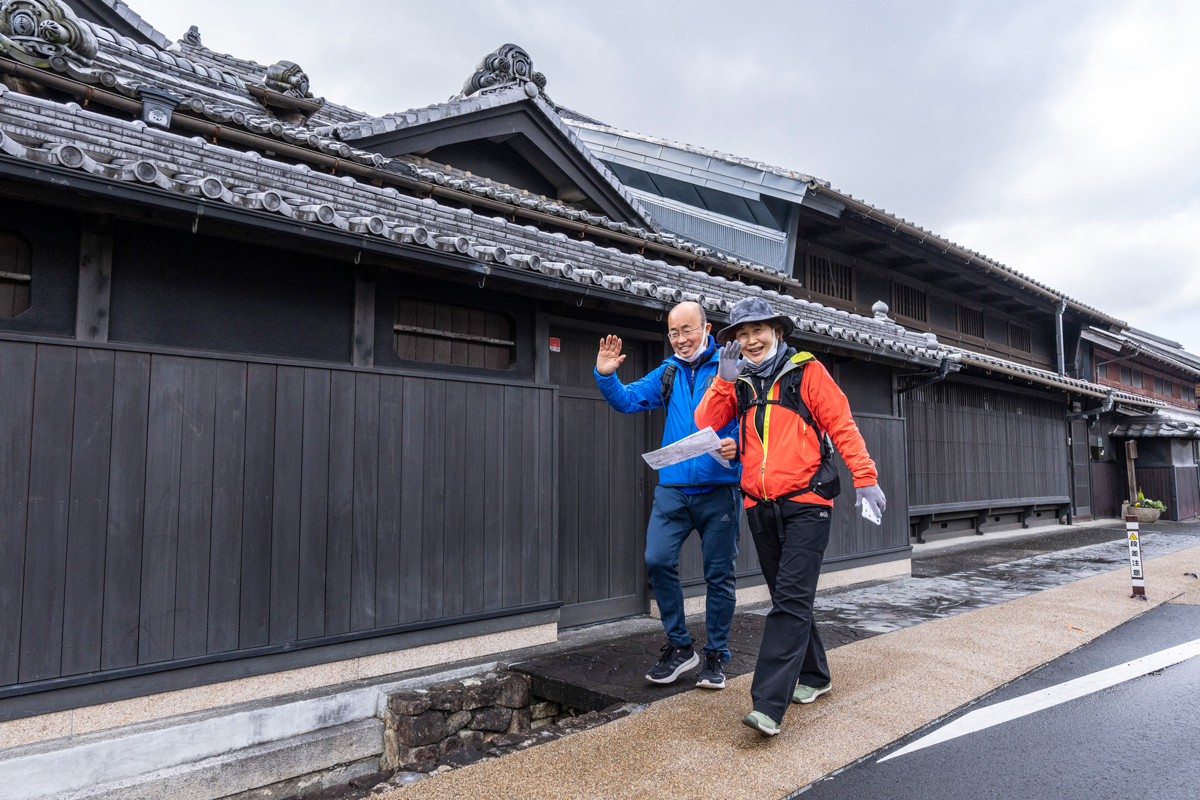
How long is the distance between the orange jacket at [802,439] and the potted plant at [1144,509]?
61.5ft

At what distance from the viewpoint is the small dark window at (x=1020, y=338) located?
Answer: 17.6 meters

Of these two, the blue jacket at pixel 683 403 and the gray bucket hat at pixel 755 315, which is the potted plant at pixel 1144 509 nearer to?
the blue jacket at pixel 683 403

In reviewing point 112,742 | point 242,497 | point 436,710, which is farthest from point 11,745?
point 436,710

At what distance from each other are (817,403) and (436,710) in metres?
2.93

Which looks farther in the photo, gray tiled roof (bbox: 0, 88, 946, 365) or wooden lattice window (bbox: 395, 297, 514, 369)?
wooden lattice window (bbox: 395, 297, 514, 369)

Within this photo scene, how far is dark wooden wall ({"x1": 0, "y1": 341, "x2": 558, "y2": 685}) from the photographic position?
3482mm

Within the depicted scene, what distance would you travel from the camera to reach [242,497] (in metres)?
4.09

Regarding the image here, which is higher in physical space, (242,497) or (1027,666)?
(242,497)

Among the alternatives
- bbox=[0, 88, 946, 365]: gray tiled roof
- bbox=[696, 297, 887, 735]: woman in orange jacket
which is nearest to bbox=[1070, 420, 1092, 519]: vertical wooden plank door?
bbox=[0, 88, 946, 365]: gray tiled roof

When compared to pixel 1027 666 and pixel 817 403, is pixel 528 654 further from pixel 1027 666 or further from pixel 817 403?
pixel 1027 666

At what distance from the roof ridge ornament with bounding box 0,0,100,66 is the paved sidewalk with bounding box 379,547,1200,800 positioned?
522cm

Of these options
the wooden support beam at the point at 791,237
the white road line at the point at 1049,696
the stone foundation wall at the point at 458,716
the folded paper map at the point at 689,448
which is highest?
the wooden support beam at the point at 791,237

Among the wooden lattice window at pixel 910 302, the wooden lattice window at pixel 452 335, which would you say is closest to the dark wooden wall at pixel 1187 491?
the wooden lattice window at pixel 910 302

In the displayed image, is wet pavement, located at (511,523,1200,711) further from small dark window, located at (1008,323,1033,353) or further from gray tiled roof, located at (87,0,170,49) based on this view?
gray tiled roof, located at (87,0,170,49)
